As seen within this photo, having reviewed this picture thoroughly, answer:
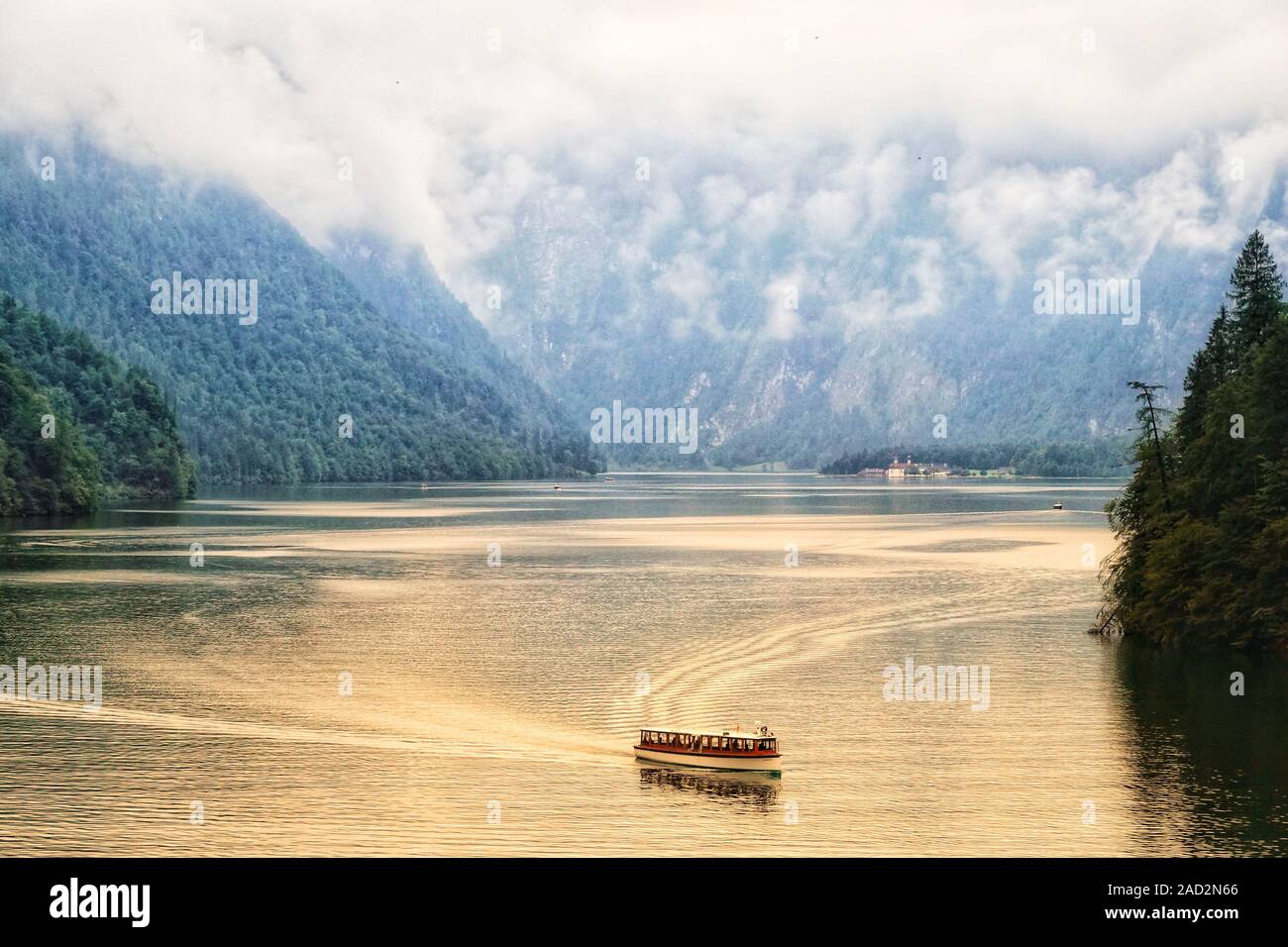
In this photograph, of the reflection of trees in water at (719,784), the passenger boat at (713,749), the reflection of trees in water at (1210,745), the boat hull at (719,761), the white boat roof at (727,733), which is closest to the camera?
the reflection of trees in water at (1210,745)

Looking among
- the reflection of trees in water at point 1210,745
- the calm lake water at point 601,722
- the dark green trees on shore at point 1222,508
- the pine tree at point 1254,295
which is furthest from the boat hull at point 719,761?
the pine tree at point 1254,295

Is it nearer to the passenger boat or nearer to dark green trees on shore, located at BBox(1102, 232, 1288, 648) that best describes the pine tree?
dark green trees on shore, located at BBox(1102, 232, 1288, 648)

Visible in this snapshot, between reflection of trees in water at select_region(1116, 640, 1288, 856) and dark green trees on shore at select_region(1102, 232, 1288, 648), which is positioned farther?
dark green trees on shore at select_region(1102, 232, 1288, 648)

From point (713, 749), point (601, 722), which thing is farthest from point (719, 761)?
point (601, 722)

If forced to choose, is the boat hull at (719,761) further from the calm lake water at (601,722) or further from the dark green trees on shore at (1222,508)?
the dark green trees on shore at (1222,508)

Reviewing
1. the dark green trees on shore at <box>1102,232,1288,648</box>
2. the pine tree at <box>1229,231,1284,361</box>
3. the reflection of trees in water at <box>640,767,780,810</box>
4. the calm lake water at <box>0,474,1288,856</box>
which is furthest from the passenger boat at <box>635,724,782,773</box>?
the pine tree at <box>1229,231,1284,361</box>

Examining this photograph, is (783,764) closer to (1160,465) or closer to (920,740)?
(920,740)
